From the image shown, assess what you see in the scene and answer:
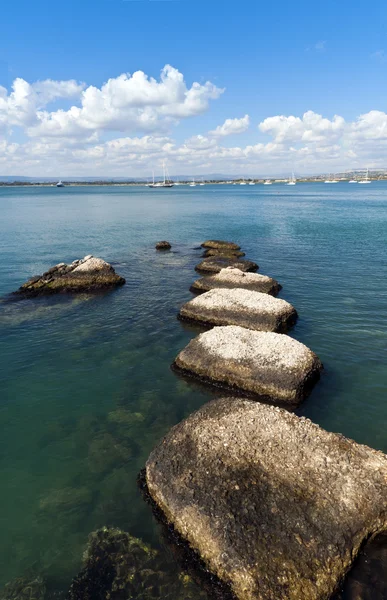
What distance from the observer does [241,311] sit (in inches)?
846

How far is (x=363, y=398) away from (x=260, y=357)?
194 inches

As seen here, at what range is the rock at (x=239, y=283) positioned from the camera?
2741cm

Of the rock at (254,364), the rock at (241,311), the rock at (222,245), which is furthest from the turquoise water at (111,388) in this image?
the rock at (222,245)

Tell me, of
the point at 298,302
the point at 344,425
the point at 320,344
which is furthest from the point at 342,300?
the point at 344,425

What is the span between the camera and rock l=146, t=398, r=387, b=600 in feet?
25.1

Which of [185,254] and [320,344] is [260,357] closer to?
[320,344]

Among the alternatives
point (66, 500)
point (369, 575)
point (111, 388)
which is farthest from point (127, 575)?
point (111, 388)

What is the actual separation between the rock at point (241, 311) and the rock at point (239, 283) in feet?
12.5

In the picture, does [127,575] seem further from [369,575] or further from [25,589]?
[369,575]

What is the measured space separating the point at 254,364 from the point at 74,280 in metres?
21.2

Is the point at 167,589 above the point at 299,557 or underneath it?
underneath

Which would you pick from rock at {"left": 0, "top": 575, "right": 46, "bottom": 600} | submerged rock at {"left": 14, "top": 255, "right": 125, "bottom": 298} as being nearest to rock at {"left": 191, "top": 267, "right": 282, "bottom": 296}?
submerged rock at {"left": 14, "top": 255, "right": 125, "bottom": 298}

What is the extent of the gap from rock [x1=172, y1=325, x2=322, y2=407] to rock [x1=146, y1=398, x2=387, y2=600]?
10.8 feet

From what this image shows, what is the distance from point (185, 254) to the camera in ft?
151
